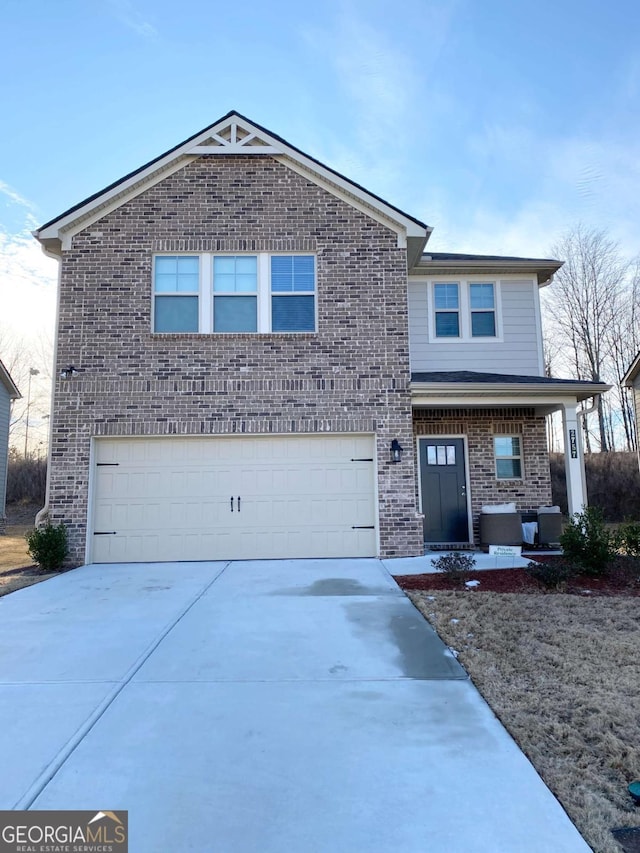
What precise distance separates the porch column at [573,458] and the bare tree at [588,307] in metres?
16.3

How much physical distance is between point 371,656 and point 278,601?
7.15ft

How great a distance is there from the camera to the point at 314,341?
10.1 metres

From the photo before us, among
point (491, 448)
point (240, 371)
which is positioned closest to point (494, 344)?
point (491, 448)

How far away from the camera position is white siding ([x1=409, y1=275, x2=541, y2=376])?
11906 mm

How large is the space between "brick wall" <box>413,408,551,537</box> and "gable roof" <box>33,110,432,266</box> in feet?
12.0

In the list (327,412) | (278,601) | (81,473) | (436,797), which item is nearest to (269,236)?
(327,412)

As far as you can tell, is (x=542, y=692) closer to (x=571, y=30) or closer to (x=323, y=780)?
(x=323, y=780)

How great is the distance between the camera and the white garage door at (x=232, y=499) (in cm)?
978

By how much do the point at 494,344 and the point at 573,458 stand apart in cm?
302

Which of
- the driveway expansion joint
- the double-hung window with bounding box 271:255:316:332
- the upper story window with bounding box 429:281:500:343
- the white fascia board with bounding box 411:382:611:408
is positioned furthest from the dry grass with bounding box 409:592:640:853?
the upper story window with bounding box 429:281:500:343

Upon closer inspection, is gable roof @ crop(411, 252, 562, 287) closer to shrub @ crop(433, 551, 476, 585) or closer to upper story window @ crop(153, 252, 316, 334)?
upper story window @ crop(153, 252, 316, 334)

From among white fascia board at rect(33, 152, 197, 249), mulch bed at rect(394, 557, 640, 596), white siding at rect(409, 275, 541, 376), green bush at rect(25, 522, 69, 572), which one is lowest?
mulch bed at rect(394, 557, 640, 596)

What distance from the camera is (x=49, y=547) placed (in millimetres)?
9172

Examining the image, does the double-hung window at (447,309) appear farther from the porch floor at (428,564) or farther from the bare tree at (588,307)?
the bare tree at (588,307)
